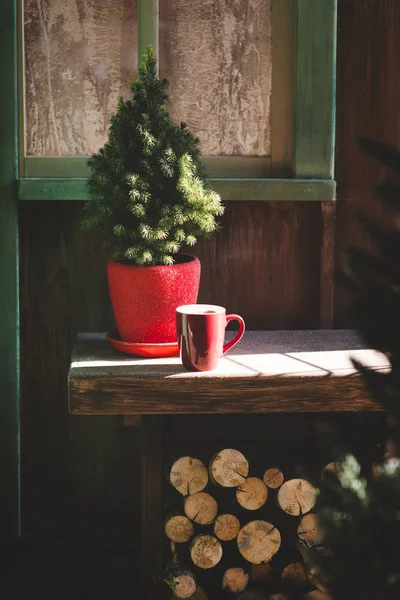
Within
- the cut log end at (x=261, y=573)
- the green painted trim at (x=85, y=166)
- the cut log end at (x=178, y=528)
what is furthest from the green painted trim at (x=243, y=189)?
the cut log end at (x=261, y=573)

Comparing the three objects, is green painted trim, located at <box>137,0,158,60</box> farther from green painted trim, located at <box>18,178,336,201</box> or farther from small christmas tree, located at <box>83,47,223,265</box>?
green painted trim, located at <box>18,178,336,201</box>

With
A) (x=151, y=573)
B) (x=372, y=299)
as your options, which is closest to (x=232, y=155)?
(x=151, y=573)

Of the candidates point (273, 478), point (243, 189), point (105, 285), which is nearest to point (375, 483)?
point (273, 478)

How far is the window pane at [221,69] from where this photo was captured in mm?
2566

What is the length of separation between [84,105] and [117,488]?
135 cm

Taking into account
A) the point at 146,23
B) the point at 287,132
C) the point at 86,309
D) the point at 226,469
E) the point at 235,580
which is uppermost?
the point at 146,23

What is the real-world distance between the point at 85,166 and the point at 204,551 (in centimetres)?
132

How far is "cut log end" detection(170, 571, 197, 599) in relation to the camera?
2.23 m

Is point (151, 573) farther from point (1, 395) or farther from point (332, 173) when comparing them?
A: point (332, 173)

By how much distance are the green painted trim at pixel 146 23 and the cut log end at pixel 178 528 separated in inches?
58.8

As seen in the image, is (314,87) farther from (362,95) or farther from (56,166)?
(56,166)

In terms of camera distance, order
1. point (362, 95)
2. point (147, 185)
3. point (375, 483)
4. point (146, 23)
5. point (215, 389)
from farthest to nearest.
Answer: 1. point (362, 95)
2. point (146, 23)
3. point (147, 185)
4. point (215, 389)
5. point (375, 483)

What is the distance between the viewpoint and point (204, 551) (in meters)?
2.26

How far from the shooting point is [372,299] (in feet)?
1.96
